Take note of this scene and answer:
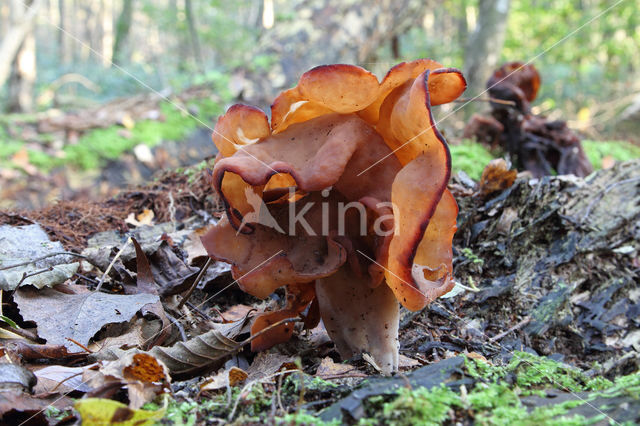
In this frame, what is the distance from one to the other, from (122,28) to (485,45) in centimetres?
1307

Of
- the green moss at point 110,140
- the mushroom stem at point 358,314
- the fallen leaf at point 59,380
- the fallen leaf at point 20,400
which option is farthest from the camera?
the green moss at point 110,140

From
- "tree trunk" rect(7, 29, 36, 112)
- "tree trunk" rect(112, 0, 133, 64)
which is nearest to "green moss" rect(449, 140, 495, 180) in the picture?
"tree trunk" rect(7, 29, 36, 112)

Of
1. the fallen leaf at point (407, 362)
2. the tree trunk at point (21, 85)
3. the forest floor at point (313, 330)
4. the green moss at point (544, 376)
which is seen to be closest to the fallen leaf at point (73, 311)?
the forest floor at point (313, 330)

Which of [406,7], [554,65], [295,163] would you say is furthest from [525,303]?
[554,65]

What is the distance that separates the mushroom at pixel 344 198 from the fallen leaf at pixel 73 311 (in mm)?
491

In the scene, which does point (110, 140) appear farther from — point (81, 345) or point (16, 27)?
point (81, 345)

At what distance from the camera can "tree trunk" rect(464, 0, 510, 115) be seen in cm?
853

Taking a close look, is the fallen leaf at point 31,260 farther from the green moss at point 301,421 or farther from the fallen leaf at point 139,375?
the green moss at point 301,421

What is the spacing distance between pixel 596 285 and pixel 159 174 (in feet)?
11.0

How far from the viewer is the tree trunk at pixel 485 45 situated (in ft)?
28.0

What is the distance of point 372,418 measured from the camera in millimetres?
1258

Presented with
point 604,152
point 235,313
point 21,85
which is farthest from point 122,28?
point 235,313

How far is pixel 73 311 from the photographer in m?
1.98

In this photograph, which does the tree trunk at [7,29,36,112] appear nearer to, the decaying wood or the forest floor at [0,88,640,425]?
the forest floor at [0,88,640,425]
